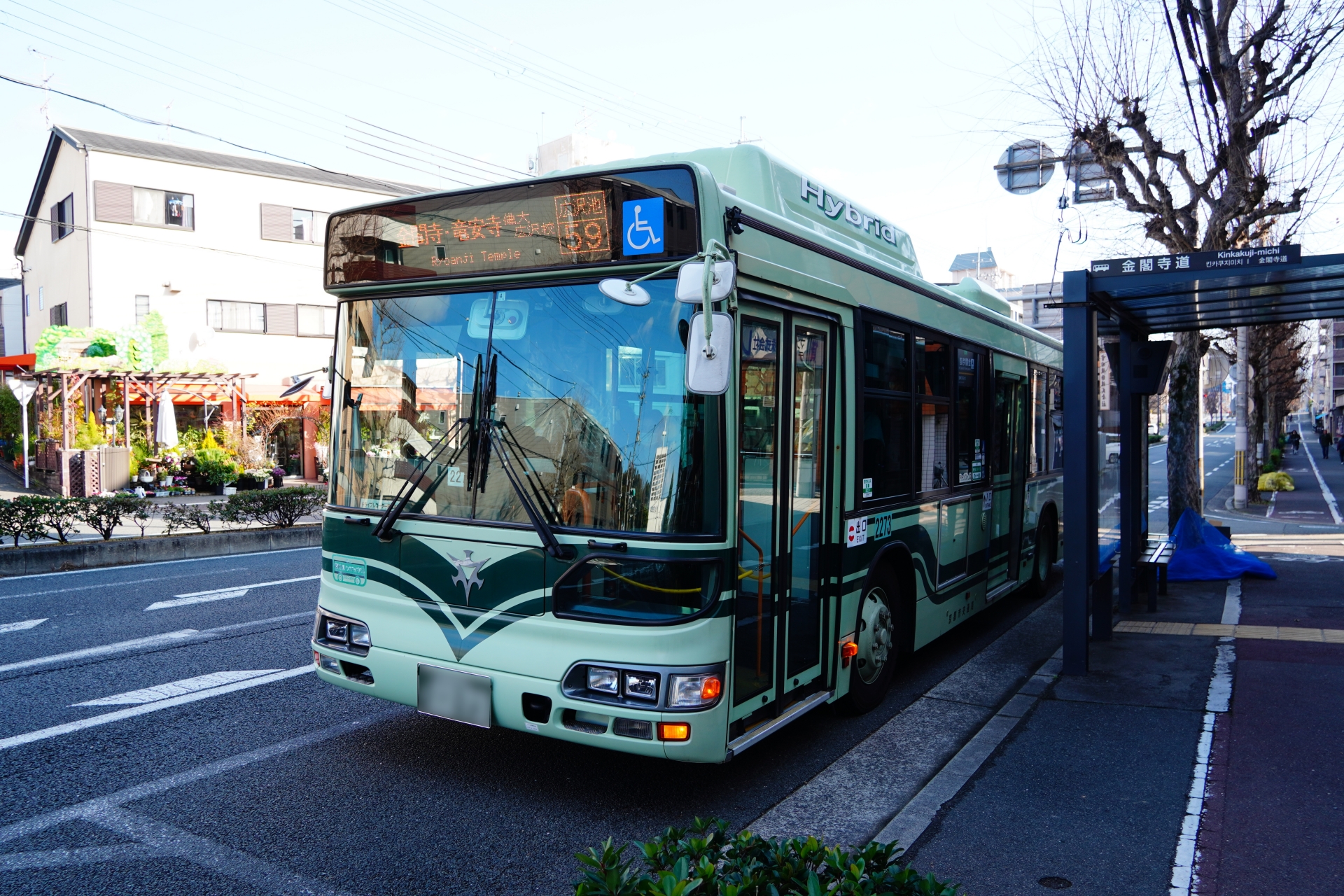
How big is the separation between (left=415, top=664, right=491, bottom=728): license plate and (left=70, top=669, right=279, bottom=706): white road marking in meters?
2.81

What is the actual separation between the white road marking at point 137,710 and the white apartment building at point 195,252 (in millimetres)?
21932

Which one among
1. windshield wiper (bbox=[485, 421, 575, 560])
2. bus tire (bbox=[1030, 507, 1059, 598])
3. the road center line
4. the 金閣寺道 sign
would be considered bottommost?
the road center line

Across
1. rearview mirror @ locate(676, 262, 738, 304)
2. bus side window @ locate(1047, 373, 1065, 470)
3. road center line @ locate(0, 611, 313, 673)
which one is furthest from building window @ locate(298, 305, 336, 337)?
rearview mirror @ locate(676, 262, 738, 304)

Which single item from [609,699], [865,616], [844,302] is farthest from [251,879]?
[844,302]

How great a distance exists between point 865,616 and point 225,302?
30346 mm

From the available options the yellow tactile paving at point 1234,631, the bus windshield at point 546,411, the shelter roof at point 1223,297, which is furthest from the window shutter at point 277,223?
the yellow tactile paving at point 1234,631

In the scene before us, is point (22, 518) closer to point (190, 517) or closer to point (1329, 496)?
point (190, 517)

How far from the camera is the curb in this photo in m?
12.1

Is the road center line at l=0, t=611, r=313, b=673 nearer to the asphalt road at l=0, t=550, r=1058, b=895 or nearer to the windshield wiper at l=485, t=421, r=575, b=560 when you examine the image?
the asphalt road at l=0, t=550, r=1058, b=895

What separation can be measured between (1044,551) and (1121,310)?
11.1ft

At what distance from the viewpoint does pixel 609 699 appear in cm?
420

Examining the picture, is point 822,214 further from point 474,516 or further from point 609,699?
point 609,699

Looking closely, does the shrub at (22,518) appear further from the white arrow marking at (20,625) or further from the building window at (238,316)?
the building window at (238,316)

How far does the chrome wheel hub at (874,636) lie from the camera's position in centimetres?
596
